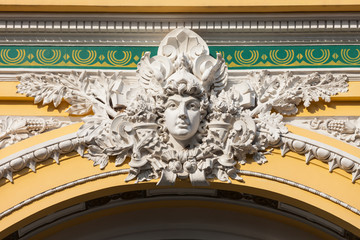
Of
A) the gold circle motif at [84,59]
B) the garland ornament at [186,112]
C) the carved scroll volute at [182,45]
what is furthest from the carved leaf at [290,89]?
the gold circle motif at [84,59]

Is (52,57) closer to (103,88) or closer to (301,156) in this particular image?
(103,88)

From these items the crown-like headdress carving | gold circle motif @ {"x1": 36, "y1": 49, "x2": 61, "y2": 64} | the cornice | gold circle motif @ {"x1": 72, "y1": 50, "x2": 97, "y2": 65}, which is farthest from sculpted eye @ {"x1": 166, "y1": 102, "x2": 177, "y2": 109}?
gold circle motif @ {"x1": 36, "y1": 49, "x2": 61, "y2": 64}

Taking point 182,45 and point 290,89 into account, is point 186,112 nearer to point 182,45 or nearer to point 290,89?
point 182,45

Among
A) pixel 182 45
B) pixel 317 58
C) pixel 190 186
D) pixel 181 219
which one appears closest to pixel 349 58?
pixel 317 58

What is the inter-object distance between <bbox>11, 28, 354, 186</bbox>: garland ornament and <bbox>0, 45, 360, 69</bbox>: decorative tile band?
0.16 meters

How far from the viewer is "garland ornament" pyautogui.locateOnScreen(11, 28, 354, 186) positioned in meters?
7.71

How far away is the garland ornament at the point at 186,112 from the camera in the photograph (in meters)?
7.71

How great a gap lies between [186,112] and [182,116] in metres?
0.06

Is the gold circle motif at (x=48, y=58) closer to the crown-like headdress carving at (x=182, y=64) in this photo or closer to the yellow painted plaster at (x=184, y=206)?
the crown-like headdress carving at (x=182, y=64)

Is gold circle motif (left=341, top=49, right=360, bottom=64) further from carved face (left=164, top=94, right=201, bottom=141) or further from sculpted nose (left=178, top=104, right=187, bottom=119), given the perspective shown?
sculpted nose (left=178, top=104, right=187, bottom=119)

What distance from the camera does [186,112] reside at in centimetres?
771

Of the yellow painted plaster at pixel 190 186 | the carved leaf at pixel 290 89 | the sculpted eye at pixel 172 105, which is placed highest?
the carved leaf at pixel 290 89

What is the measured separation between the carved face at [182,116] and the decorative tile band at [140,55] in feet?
2.11

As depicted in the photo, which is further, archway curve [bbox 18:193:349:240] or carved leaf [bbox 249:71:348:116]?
archway curve [bbox 18:193:349:240]
